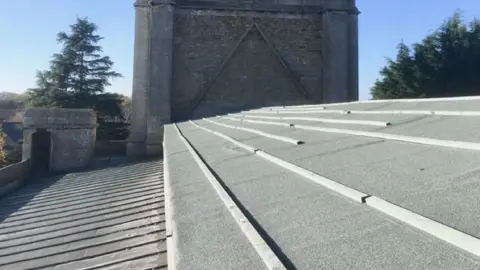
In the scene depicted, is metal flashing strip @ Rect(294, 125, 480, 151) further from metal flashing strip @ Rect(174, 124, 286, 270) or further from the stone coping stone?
the stone coping stone

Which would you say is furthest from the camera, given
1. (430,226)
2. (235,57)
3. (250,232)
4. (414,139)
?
(235,57)

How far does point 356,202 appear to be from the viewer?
136 cm

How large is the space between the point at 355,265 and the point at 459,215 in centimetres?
35

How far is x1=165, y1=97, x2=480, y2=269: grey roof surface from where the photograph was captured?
978 mm

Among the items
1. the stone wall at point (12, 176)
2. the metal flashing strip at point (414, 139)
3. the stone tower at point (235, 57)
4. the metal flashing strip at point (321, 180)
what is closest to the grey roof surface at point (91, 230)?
the metal flashing strip at point (321, 180)

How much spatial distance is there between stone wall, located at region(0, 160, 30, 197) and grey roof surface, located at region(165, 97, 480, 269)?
5905 mm

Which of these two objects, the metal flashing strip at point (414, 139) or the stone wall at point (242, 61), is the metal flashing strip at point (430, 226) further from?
the stone wall at point (242, 61)

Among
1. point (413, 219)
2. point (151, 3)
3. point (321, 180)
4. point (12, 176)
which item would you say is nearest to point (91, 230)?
point (321, 180)

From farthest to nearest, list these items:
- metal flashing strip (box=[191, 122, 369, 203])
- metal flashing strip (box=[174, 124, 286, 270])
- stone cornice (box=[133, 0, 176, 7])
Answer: stone cornice (box=[133, 0, 176, 7]) < metal flashing strip (box=[191, 122, 369, 203]) < metal flashing strip (box=[174, 124, 286, 270])

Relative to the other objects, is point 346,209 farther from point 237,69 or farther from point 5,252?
point 237,69

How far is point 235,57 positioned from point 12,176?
24.2 ft

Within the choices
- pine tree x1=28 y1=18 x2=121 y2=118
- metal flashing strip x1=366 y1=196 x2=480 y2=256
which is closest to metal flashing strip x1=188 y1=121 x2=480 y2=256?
metal flashing strip x1=366 y1=196 x2=480 y2=256

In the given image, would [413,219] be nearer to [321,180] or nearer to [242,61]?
[321,180]

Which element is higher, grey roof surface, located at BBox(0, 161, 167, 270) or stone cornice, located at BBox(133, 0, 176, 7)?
stone cornice, located at BBox(133, 0, 176, 7)
